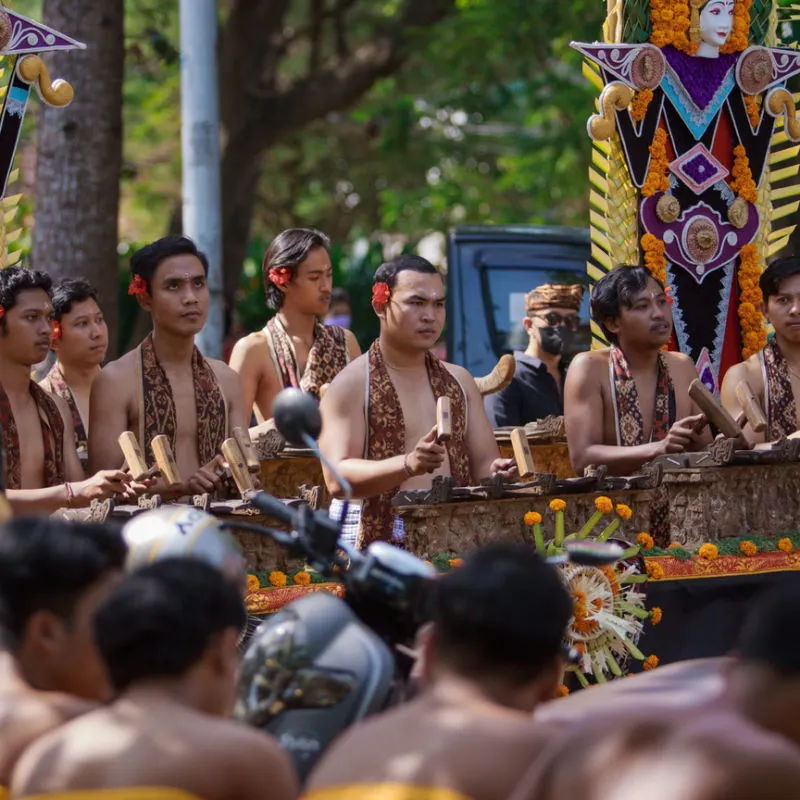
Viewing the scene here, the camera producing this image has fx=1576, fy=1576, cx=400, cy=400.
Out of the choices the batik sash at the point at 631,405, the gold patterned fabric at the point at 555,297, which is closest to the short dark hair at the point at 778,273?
the batik sash at the point at 631,405

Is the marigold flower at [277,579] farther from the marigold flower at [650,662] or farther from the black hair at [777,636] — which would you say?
the black hair at [777,636]

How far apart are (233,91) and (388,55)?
5.17 ft

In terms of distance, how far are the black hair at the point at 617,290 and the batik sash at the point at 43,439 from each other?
7.45 feet

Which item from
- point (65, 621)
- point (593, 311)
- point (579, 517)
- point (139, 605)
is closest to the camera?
point (139, 605)

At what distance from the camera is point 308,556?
3451mm

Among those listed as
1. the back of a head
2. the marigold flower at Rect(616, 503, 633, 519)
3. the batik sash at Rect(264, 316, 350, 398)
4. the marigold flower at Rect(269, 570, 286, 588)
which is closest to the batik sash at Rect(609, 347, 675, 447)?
the marigold flower at Rect(616, 503, 633, 519)

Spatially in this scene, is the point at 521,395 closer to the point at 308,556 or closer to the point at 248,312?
the point at 308,556

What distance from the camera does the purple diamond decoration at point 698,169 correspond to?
7.80 metres

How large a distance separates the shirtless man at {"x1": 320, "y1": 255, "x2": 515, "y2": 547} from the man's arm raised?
46 centimetres

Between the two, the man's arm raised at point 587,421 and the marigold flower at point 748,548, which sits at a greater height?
the man's arm raised at point 587,421

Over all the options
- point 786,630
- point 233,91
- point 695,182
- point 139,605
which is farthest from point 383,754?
point 233,91

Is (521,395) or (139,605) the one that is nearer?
(139,605)

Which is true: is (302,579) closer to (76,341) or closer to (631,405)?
(631,405)

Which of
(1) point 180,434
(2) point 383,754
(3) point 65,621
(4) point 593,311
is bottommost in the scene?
(2) point 383,754
